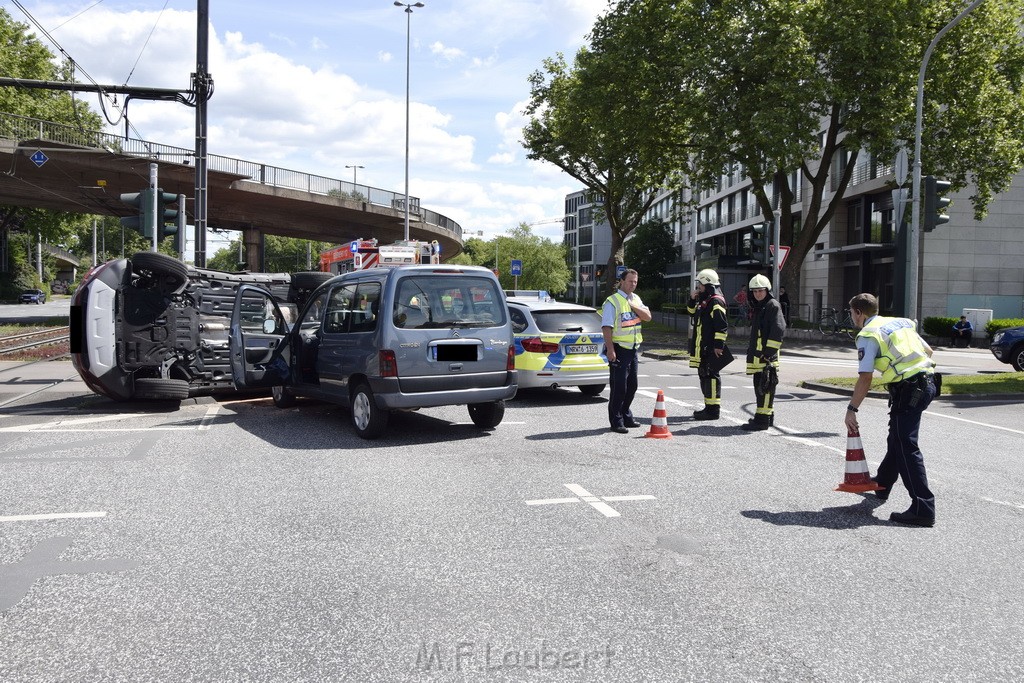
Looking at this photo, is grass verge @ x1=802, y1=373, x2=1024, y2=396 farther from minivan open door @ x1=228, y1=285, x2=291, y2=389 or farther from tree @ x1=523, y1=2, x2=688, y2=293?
tree @ x1=523, y1=2, x2=688, y2=293

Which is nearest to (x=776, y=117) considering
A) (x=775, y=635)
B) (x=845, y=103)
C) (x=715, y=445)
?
(x=845, y=103)

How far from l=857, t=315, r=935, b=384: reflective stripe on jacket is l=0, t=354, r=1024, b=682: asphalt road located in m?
1.01

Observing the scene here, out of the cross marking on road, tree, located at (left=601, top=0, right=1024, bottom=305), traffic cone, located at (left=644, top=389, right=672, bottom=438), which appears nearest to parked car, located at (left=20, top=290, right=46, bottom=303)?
tree, located at (left=601, top=0, right=1024, bottom=305)

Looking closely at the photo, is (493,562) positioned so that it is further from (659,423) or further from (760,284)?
(760,284)

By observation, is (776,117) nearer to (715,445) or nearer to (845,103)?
(845,103)

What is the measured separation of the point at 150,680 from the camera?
325cm

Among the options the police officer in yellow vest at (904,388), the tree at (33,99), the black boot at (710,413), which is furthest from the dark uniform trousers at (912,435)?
the tree at (33,99)

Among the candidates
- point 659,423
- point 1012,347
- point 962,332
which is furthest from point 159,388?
point 962,332

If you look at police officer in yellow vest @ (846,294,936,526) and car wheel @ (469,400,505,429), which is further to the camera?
car wheel @ (469,400,505,429)

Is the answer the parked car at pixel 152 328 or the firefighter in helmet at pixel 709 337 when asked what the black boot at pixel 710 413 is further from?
the parked car at pixel 152 328

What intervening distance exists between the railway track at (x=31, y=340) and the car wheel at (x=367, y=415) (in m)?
13.6

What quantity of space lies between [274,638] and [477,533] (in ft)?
6.06

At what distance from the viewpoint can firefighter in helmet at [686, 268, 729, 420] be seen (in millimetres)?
10305

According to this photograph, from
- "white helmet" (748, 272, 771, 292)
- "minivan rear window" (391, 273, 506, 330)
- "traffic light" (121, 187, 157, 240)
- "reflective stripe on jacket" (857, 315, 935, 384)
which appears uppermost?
"traffic light" (121, 187, 157, 240)
